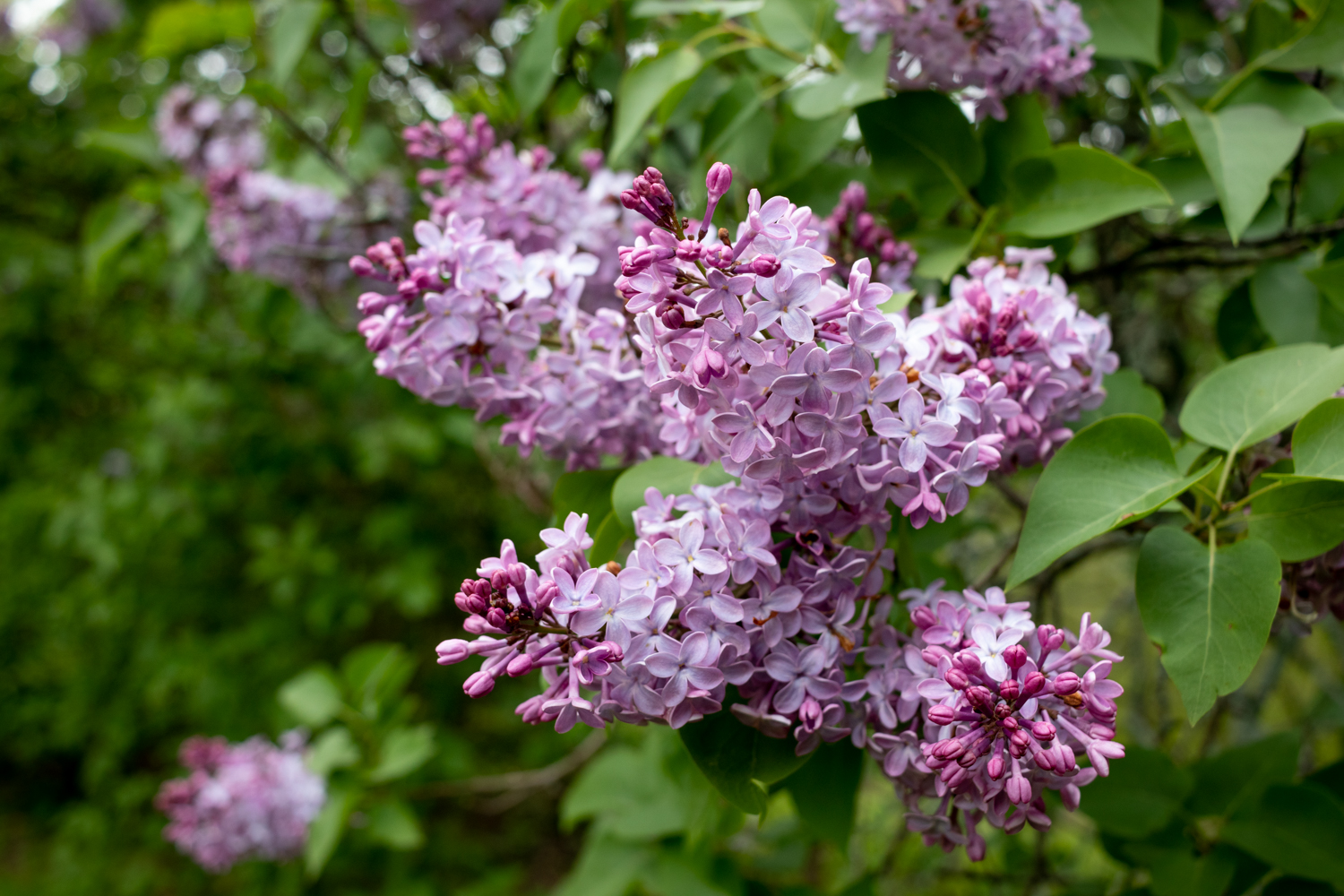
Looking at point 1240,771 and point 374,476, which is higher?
point 1240,771

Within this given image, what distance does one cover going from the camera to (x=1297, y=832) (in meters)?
1.07

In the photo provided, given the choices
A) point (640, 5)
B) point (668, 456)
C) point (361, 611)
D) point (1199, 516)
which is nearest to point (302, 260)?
point (640, 5)

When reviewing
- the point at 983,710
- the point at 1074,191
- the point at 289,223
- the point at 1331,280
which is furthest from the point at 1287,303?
the point at 289,223

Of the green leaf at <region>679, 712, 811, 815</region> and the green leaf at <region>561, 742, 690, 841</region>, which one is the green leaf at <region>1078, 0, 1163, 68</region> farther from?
the green leaf at <region>561, 742, 690, 841</region>

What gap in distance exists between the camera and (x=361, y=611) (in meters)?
2.85

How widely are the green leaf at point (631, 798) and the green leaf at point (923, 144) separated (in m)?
1.16

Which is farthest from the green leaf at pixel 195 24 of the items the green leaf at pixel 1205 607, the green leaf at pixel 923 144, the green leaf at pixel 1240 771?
the green leaf at pixel 1240 771

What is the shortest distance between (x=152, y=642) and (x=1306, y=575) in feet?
12.6

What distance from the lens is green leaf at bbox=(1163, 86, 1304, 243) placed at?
0.92 m

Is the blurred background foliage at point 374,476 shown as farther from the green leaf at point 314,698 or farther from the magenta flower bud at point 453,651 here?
the magenta flower bud at point 453,651

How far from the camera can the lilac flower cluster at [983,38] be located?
3.28 feet

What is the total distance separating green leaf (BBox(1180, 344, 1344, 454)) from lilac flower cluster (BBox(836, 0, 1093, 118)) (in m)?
0.42

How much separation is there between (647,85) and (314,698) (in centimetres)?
161

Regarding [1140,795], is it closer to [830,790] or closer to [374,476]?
[830,790]
